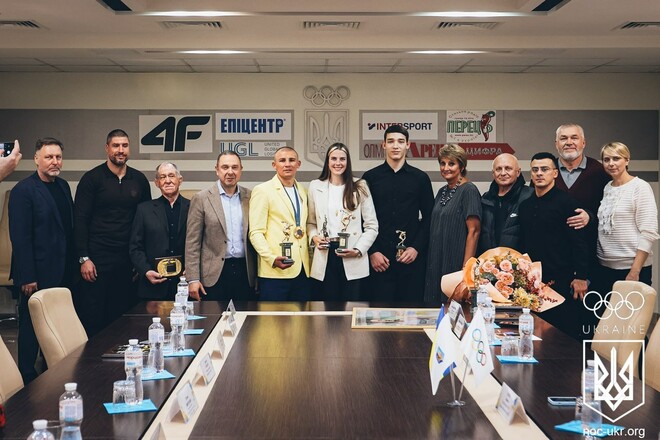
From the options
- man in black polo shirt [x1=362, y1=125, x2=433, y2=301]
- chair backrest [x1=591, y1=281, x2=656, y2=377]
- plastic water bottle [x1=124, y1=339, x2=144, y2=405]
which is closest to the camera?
plastic water bottle [x1=124, y1=339, x2=144, y2=405]

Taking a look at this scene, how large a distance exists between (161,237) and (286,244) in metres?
0.98

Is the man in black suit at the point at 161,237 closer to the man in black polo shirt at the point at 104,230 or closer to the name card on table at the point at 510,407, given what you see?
the man in black polo shirt at the point at 104,230

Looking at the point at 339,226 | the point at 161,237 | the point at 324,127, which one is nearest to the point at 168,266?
the point at 161,237

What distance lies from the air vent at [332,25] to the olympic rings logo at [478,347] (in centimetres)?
525

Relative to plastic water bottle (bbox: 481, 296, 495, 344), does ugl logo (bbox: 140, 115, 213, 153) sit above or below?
above

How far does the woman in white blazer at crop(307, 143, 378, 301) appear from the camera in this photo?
19.4 feet

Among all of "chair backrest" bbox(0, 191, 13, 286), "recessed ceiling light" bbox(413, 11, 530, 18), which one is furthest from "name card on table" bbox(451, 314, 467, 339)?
"chair backrest" bbox(0, 191, 13, 286)

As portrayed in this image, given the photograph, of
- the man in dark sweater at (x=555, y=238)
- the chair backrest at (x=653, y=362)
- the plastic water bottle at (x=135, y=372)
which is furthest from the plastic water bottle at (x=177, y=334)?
the man in dark sweater at (x=555, y=238)

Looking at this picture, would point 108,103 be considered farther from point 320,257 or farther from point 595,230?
point 595,230

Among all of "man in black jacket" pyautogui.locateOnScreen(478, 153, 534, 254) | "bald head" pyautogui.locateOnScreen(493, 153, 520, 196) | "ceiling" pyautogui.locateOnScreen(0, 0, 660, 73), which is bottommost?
"man in black jacket" pyautogui.locateOnScreen(478, 153, 534, 254)

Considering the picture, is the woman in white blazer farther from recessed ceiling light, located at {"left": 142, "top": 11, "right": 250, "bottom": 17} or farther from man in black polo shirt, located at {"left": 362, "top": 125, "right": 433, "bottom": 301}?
recessed ceiling light, located at {"left": 142, "top": 11, "right": 250, "bottom": 17}

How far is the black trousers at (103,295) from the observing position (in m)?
6.17

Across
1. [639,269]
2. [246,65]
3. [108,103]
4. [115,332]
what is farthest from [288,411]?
[108,103]

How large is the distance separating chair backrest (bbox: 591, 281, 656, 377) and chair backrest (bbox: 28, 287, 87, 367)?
8.21ft
